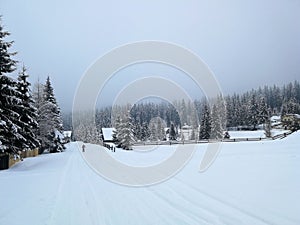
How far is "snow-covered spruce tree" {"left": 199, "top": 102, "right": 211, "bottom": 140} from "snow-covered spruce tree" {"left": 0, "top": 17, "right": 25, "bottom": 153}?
113 ft

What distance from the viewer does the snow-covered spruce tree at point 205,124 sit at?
4562 cm

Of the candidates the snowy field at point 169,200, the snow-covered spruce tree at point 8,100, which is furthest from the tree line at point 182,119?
the snowy field at point 169,200

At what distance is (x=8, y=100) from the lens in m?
15.8

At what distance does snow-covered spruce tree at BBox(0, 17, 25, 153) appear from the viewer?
15459 millimetres

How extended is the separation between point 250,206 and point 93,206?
3.90 metres

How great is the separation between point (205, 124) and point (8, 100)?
1408 inches

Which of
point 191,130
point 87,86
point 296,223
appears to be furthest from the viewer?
point 191,130

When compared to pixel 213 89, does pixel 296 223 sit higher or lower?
lower

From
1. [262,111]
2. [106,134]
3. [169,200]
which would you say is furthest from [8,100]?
[262,111]

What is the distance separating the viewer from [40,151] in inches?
1232

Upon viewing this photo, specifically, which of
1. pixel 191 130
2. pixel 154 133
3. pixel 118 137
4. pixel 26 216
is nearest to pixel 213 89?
pixel 26 216

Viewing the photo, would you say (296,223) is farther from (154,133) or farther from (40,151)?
(154,133)

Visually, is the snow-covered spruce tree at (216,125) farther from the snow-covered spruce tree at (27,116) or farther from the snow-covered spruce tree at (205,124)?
the snow-covered spruce tree at (27,116)

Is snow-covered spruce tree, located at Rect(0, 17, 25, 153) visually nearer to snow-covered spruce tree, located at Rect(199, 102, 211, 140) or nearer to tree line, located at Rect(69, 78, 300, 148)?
tree line, located at Rect(69, 78, 300, 148)
